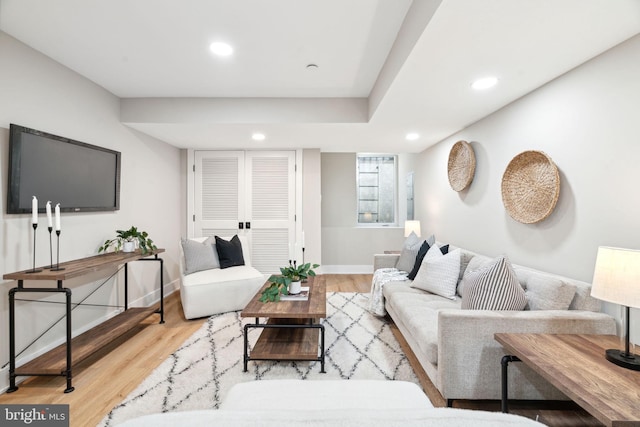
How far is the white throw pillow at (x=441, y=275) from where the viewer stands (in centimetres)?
269

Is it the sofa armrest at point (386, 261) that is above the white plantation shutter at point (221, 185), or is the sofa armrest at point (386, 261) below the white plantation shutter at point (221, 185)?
below

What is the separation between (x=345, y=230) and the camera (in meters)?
5.46

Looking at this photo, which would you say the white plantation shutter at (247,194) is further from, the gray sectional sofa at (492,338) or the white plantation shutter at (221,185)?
the gray sectional sofa at (492,338)

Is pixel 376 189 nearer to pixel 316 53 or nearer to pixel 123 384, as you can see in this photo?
pixel 316 53

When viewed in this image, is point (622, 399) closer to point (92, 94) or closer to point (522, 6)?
point (522, 6)

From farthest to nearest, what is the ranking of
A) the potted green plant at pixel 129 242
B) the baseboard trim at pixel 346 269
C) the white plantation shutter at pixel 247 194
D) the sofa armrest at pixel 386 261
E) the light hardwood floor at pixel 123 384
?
1. the baseboard trim at pixel 346 269
2. the white plantation shutter at pixel 247 194
3. the sofa armrest at pixel 386 261
4. the potted green plant at pixel 129 242
5. the light hardwood floor at pixel 123 384

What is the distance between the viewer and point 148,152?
366cm

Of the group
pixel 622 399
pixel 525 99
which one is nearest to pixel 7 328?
pixel 622 399

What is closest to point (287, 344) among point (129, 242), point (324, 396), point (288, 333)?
point (288, 333)

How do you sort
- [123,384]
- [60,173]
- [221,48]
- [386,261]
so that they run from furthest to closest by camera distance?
[386,261], [60,173], [221,48], [123,384]

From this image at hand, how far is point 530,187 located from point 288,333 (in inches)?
91.0

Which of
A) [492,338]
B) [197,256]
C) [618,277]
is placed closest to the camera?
[618,277]

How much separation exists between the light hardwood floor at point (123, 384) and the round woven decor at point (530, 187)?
126cm

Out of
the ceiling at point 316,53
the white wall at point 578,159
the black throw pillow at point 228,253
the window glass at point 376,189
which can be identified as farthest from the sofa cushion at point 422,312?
the window glass at point 376,189
